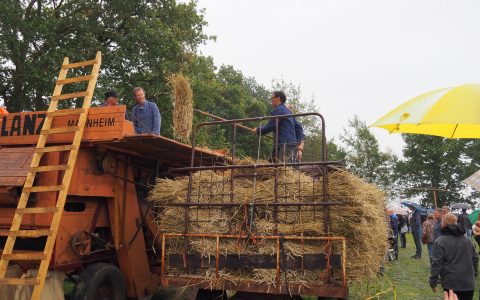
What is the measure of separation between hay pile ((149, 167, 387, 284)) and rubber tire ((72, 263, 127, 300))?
96 centimetres

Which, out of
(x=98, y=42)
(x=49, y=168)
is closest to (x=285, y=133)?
(x=49, y=168)

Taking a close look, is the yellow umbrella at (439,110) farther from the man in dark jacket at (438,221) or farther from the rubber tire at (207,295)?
the man in dark jacket at (438,221)

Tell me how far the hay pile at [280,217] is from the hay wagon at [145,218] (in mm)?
13

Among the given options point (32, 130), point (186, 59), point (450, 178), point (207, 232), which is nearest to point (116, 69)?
point (186, 59)

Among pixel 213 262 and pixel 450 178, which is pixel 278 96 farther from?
pixel 450 178

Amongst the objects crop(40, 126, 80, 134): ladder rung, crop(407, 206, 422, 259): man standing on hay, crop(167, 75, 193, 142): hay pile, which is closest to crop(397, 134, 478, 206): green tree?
crop(407, 206, 422, 259): man standing on hay

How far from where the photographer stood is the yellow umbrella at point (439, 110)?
4199 millimetres

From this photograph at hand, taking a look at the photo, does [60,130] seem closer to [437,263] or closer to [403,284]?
[437,263]

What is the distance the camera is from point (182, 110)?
9.20 m

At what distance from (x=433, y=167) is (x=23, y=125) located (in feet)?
151

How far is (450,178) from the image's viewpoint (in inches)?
1836

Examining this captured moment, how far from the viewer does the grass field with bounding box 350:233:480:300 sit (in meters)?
8.34

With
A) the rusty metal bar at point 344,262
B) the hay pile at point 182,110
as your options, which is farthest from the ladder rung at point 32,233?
the hay pile at point 182,110

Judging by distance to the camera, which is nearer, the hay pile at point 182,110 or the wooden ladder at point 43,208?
the wooden ladder at point 43,208
